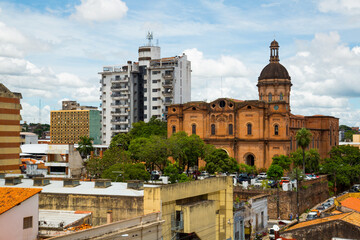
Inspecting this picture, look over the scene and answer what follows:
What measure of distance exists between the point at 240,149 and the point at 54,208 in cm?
5762

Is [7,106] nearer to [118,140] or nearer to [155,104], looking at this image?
[118,140]

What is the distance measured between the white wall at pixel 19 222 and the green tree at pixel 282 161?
193 feet

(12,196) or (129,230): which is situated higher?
(12,196)

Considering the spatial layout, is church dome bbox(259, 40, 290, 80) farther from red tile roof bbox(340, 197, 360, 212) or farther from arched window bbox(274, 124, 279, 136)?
red tile roof bbox(340, 197, 360, 212)

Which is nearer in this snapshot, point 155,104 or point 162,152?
point 162,152

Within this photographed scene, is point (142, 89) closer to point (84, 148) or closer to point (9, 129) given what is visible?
point (84, 148)

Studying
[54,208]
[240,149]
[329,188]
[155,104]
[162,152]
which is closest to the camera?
[54,208]

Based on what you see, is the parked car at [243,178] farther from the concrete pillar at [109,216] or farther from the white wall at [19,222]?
the white wall at [19,222]

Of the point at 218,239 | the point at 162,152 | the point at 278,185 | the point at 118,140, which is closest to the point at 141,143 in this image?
the point at 162,152

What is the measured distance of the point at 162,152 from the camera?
71375mm

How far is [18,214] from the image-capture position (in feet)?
75.8

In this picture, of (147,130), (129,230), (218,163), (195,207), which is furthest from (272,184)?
(129,230)

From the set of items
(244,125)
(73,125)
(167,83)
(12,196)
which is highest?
(167,83)

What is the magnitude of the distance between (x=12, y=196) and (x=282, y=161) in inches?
2354
